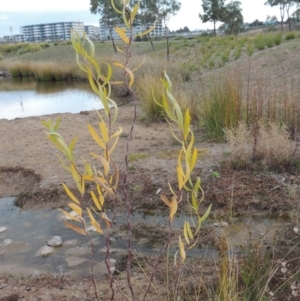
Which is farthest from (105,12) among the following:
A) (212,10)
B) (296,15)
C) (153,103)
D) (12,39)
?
(12,39)

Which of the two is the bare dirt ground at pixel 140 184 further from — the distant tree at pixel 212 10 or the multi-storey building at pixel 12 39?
the multi-storey building at pixel 12 39

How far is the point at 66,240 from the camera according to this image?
3.15 meters

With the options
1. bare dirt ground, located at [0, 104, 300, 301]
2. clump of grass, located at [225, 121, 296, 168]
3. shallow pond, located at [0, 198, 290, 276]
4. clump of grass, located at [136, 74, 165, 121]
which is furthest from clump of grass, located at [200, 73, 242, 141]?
shallow pond, located at [0, 198, 290, 276]

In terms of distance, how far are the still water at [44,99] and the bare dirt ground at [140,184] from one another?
4.89 metres

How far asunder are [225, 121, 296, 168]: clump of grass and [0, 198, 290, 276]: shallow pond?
863 millimetres

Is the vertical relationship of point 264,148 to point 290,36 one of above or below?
below

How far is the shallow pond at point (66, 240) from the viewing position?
276cm

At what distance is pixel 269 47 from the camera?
523 inches

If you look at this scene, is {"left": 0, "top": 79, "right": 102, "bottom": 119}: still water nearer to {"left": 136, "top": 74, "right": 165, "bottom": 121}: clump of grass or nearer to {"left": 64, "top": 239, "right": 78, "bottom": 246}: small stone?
{"left": 136, "top": 74, "right": 165, "bottom": 121}: clump of grass

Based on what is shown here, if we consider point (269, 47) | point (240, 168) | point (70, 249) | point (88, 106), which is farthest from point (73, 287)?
point (269, 47)

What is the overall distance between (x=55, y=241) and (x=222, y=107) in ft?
9.08

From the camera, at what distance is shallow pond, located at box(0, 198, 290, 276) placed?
276 cm

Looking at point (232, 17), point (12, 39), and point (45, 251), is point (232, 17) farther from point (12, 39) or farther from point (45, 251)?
point (12, 39)

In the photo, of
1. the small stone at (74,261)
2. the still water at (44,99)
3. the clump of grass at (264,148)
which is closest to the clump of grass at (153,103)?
the still water at (44,99)
